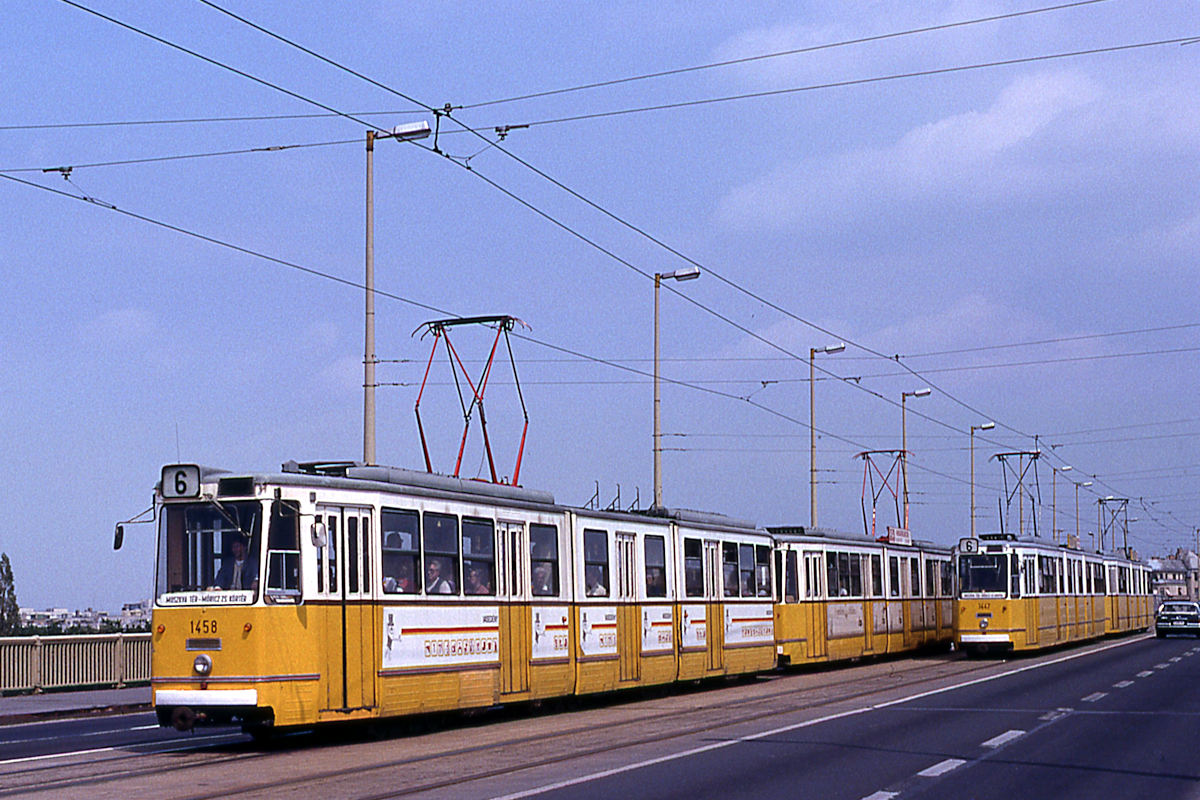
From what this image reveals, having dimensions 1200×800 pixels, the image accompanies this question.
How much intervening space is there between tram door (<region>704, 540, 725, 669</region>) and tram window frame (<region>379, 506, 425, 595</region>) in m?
9.62

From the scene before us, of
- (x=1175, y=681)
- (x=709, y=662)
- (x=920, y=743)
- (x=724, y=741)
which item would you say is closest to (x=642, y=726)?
(x=724, y=741)

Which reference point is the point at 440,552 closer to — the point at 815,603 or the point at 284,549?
the point at 284,549

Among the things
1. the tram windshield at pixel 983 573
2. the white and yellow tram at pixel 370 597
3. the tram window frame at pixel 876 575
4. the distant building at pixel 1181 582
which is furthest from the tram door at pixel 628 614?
the distant building at pixel 1181 582

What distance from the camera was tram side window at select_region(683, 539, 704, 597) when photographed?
2573 centimetres

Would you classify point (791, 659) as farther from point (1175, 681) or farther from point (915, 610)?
point (915, 610)

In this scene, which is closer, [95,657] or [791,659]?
[95,657]

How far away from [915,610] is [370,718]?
89.6ft

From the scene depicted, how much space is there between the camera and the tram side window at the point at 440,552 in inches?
710

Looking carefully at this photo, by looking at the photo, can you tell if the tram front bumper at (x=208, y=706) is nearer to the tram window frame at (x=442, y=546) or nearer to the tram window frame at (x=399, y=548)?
the tram window frame at (x=399, y=548)

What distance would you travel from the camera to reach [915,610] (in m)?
41.5

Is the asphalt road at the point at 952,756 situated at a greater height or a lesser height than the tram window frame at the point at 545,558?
lesser

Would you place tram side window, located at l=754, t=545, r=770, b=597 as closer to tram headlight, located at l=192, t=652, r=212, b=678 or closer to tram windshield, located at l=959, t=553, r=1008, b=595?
tram windshield, located at l=959, t=553, r=1008, b=595

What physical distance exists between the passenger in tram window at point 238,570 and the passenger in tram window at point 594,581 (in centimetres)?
710

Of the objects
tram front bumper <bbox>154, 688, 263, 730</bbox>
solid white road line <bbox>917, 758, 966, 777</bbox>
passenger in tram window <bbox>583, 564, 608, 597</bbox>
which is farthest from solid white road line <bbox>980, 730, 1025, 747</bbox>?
tram front bumper <bbox>154, 688, 263, 730</bbox>
